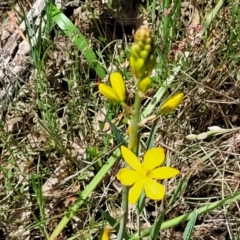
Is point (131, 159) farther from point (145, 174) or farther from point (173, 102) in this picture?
point (173, 102)

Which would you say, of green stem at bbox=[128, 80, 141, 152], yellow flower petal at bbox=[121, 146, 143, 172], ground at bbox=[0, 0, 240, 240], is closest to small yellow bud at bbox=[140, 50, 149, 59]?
green stem at bbox=[128, 80, 141, 152]

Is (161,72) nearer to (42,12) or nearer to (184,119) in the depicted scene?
(184,119)

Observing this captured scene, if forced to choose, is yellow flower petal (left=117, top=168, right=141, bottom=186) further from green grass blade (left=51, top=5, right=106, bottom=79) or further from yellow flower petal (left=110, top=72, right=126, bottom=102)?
green grass blade (left=51, top=5, right=106, bottom=79)

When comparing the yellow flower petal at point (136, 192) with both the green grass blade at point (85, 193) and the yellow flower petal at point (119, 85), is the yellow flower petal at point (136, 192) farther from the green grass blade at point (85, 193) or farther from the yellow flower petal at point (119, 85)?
the green grass blade at point (85, 193)

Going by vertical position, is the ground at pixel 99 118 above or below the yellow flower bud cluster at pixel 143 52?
below

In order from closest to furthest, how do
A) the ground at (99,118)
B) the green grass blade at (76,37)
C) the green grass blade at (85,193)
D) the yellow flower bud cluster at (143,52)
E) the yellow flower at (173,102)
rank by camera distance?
the yellow flower bud cluster at (143,52), the yellow flower at (173,102), the green grass blade at (85,193), the ground at (99,118), the green grass blade at (76,37)

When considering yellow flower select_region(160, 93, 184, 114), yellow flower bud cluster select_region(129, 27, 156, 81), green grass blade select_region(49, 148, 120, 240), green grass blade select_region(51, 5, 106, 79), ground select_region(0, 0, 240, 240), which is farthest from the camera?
green grass blade select_region(51, 5, 106, 79)

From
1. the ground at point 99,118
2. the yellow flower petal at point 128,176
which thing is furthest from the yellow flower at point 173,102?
the ground at point 99,118
